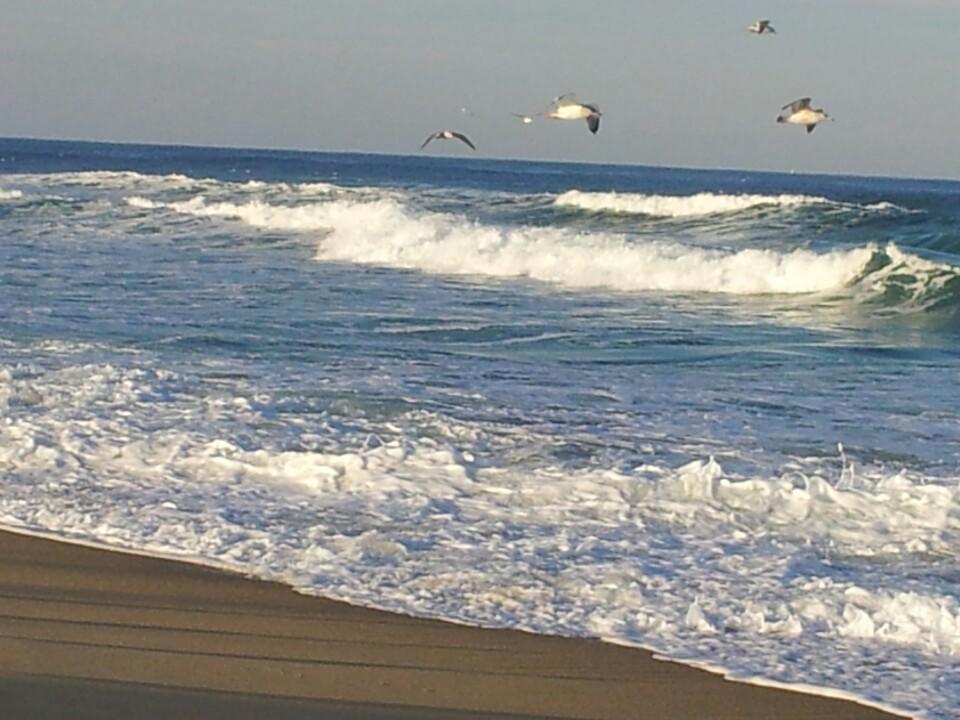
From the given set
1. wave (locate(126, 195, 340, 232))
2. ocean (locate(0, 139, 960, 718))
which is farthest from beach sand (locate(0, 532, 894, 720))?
Answer: wave (locate(126, 195, 340, 232))

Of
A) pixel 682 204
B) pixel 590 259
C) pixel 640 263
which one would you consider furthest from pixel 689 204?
pixel 640 263

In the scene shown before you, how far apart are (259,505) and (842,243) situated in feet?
64.9

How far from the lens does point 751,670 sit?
4680 mm

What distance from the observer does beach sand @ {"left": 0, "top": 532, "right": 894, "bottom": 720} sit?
13.8 feet

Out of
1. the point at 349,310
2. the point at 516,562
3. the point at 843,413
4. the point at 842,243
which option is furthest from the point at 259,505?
the point at 842,243

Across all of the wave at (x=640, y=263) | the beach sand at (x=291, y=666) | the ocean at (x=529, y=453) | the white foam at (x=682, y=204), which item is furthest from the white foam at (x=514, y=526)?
the white foam at (x=682, y=204)

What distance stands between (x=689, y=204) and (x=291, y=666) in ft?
97.4

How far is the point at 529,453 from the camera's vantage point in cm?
758

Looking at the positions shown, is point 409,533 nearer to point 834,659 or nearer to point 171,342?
point 834,659

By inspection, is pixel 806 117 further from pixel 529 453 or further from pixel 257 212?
pixel 257 212

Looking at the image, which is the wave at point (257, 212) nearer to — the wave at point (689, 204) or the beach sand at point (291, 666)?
the wave at point (689, 204)

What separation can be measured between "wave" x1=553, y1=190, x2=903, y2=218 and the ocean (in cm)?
1412

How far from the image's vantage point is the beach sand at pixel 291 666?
4195 mm

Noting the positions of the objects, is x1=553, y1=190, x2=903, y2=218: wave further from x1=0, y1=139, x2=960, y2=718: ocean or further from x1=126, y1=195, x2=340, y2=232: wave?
x1=0, y1=139, x2=960, y2=718: ocean
